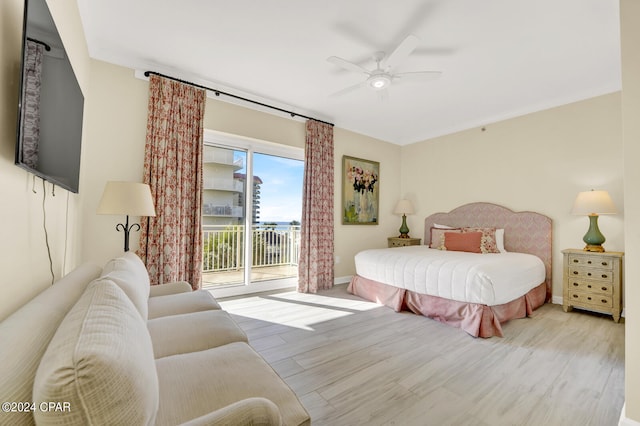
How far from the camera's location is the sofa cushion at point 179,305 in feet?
5.92

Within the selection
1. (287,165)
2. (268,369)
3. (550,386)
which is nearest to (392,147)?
(287,165)

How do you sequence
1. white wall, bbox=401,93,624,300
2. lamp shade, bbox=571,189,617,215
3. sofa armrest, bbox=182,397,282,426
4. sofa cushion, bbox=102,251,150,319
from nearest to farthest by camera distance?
sofa armrest, bbox=182,397,282,426 < sofa cushion, bbox=102,251,150,319 < lamp shade, bbox=571,189,617,215 < white wall, bbox=401,93,624,300

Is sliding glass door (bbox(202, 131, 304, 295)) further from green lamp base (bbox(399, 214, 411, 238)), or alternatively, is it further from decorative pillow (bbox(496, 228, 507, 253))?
decorative pillow (bbox(496, 228, 507, 253))

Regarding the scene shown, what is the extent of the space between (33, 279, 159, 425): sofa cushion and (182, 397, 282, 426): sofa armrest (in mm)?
145

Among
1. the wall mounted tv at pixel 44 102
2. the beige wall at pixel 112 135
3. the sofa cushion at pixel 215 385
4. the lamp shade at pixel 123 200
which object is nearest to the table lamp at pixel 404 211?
the beige wall at pixel 112 135

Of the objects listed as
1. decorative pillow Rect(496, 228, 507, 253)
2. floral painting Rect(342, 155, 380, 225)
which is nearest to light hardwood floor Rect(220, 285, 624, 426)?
decorative pillow Rect(496, 228, 507, 253)

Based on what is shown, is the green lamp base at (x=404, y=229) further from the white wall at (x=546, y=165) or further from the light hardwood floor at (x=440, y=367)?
the light hardwood floor at (x=440, y=367)

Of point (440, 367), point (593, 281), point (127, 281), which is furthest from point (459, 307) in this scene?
point (127, 281)

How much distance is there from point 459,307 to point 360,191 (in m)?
2.73

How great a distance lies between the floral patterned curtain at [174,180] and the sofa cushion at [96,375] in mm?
2480

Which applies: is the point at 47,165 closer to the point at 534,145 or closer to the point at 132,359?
the point at 132,359

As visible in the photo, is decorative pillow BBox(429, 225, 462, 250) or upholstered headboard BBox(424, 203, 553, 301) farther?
decorative pillow BBox(429, 225, 462, 250)

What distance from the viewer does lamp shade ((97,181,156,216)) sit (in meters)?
2.23

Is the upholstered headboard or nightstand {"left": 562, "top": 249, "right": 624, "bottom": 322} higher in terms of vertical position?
the upholstered headboard
